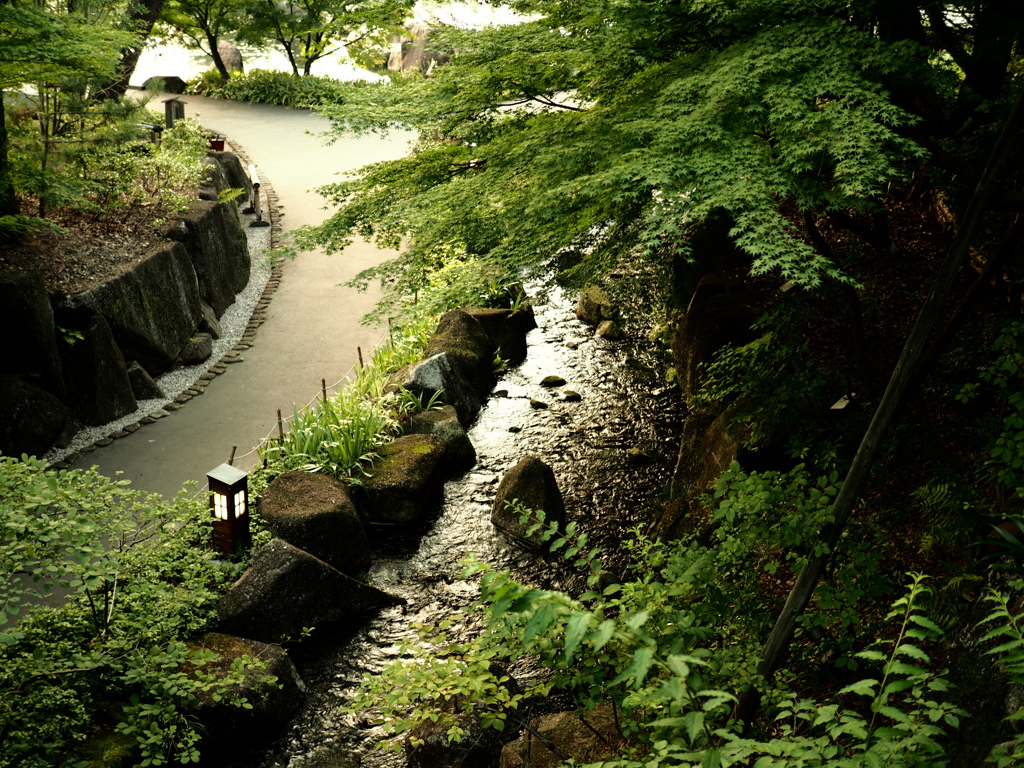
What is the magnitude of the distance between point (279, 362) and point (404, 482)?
134 inches

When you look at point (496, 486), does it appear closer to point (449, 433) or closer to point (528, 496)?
point (449, 433)

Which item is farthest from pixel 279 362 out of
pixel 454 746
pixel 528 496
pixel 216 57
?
pixel 216 57

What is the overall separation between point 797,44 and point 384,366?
22.3ft

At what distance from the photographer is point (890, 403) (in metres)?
3.02

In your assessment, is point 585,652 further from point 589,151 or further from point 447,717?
point 589,151

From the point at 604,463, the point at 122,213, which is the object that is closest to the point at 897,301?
the point at 604,463

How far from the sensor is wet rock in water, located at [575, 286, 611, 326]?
11.8 m

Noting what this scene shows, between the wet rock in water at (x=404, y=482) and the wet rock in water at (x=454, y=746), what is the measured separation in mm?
2717

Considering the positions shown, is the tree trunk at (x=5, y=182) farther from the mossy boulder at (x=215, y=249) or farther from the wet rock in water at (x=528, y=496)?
the wet rock in water at (x=528, y=496)

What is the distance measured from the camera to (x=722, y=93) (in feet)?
12.3

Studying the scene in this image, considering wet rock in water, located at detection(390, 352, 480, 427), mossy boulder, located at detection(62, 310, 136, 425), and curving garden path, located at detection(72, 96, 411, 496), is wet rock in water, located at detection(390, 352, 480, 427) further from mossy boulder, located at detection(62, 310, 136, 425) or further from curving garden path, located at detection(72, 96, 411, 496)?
mossy boulder, located at detection(62, 310, 136, 425)

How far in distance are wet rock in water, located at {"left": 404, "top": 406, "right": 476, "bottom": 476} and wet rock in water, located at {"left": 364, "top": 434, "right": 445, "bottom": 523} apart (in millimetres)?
353

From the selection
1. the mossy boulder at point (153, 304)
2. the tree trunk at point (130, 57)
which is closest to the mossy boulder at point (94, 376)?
the mossy boulder at point (153, 304)

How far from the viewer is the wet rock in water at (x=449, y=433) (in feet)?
27.5
